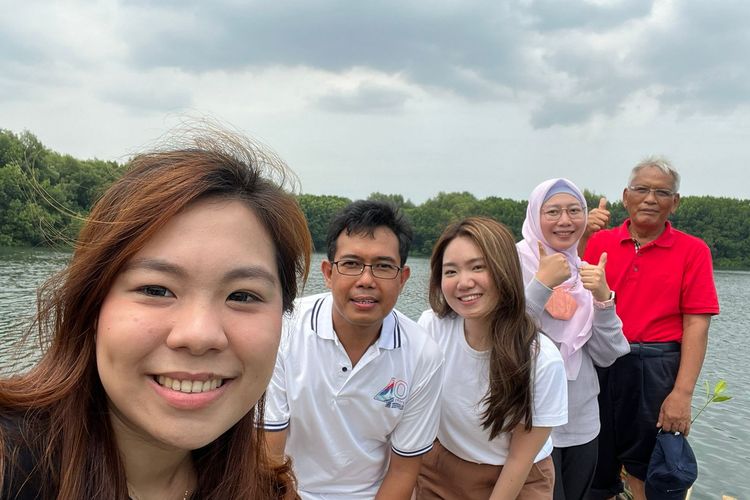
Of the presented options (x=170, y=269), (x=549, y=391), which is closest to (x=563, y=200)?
(x=549, y=391)

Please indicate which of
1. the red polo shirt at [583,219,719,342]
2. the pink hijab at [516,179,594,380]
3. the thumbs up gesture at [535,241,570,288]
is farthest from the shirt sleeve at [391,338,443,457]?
the red polo shirt at [583,219,719,342]

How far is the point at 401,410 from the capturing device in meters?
2.62

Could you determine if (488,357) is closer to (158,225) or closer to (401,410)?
(401,410)

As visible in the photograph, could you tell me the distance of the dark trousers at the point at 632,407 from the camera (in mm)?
3736

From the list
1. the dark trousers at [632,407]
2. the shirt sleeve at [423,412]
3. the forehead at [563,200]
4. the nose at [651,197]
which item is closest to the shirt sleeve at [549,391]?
the shirt sleeve at [423,412]

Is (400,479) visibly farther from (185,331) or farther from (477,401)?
(185,331)

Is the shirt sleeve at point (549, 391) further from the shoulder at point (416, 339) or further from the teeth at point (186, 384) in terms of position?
the teeth at point (186, 384)

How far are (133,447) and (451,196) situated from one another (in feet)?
216

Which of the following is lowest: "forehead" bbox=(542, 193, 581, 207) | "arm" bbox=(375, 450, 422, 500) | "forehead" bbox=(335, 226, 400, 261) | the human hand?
"arm" bbox=(375, 450, 422, 500)

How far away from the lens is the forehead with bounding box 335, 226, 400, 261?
8.54 feet

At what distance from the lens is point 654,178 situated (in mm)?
3672

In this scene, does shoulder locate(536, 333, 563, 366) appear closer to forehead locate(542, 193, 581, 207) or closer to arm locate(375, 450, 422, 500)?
arm locate(375, 450, 422, 500)

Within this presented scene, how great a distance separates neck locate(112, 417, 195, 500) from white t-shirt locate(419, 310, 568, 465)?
1725mm

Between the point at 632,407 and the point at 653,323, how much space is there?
0.67 meters
